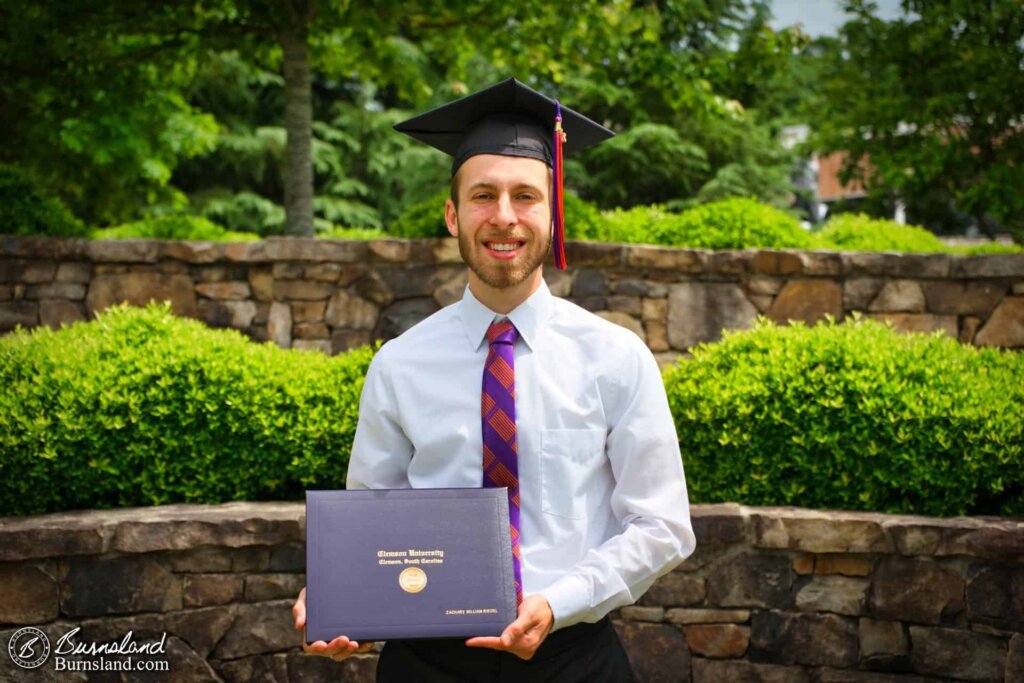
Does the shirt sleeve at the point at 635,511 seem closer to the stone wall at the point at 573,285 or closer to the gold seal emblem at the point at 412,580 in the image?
the gold seal emblem at the point at 412,580

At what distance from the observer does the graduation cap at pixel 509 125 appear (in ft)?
6.82

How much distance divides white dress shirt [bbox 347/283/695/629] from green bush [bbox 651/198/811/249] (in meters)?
4.79

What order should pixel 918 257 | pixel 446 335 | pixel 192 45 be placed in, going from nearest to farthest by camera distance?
pixel 446 335, pixel 918 257, pixel 192 45

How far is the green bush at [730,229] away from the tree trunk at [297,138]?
2.86 m

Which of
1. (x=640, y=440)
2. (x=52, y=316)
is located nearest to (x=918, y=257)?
(x=640, y=440)

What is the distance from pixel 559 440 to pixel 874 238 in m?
7.09

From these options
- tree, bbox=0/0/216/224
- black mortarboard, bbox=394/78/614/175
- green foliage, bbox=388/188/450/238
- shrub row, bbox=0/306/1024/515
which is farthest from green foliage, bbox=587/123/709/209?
black mortarboard, bbox=394/78/614/175

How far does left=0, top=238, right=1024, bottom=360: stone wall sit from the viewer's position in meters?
6.16

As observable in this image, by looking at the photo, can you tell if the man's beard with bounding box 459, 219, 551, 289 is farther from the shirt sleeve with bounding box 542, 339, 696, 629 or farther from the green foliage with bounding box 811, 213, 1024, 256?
the green foliage with bounding box 811, 213, 1024, 256

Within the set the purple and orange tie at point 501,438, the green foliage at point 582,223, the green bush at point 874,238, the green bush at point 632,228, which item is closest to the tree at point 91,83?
the green foliage at point 582,223

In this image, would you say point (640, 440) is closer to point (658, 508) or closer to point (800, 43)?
point (658, 508)

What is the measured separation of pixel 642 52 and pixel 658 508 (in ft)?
20.9

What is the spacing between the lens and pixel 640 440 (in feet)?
6.49

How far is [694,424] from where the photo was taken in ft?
13.0
